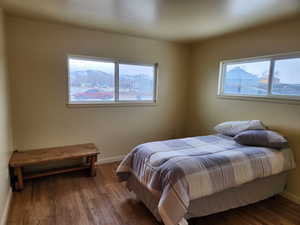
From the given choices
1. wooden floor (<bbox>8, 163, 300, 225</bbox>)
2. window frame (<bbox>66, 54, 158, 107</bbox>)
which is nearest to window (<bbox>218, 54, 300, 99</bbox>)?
window frame (<bbox>66, 54, 158, 107</bbox>)

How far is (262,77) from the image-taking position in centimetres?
301

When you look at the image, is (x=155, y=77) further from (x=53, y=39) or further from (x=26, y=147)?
(x=26, y=147)

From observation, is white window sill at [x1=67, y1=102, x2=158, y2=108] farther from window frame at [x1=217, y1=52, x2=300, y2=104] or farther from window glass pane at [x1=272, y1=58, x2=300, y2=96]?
window glass pane at [x1=272, y1=58, x2=300, y2=96]

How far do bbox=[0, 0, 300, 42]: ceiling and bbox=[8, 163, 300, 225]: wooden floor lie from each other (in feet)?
7.76

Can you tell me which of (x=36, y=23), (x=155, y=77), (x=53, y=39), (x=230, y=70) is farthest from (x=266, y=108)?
(x=36, y=23)

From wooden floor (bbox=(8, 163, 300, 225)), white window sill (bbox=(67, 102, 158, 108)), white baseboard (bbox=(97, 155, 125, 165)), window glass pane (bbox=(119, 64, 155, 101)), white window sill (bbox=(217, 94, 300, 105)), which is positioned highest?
window glass pane (bbox=(119, 64, 155, 101))

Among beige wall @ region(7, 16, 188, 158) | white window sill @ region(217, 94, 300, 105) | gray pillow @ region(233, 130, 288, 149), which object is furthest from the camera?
beige wall @ region(7, 16, 188, 158)

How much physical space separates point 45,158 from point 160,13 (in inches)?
97.9

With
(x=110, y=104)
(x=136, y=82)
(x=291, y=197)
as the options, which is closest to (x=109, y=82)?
(x=110, y=104)

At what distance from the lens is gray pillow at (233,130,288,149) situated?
2.38m

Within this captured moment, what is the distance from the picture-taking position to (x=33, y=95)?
9.61 ft

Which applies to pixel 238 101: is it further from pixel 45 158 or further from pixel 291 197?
pixel 45 158

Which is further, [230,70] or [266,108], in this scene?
[230,70]

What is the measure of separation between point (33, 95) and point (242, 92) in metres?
3.37
